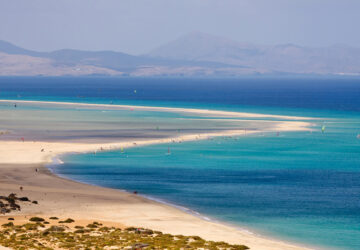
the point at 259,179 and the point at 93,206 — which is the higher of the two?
the point at 259,179

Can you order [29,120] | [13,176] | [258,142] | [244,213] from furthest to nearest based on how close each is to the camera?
[29,120] → [258,142] → [13,176] → [244,213]

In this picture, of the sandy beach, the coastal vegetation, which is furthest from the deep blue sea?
the coastal vegetation

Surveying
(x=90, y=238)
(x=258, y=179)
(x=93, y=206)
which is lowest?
(x=90, y=238)

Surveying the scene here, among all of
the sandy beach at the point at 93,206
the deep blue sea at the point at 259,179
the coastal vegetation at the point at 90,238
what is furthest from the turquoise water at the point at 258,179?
the coastal vegetation at the point at 90,238

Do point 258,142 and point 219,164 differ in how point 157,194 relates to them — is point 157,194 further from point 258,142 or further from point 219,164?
point 258,142

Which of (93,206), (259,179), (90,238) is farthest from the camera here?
(259,179)

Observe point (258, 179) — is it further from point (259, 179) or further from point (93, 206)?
point (93, 206)

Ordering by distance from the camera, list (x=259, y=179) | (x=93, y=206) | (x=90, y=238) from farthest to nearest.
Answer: (x=259, y=179) < (x=93, y=206) < (x=90, y=238)

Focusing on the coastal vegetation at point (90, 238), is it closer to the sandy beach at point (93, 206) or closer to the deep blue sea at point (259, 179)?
the sandy beach at point (93, 206)

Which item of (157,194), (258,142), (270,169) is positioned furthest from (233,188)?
(258,142)

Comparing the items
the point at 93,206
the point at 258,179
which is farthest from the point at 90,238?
the point at 258,179
